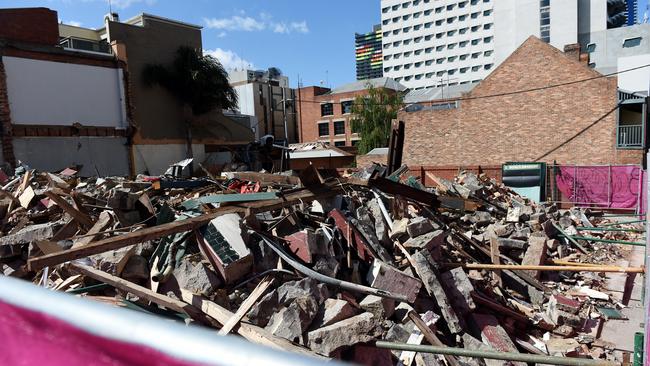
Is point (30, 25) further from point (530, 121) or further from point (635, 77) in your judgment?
point (635, 77)

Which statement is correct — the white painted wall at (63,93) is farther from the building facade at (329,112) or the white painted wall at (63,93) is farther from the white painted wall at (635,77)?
the building facade at (329,112)

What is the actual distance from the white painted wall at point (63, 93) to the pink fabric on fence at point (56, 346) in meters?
20.7

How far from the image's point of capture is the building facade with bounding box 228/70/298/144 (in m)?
48.2

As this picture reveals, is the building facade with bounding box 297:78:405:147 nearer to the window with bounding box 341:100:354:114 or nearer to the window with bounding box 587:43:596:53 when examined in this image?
the window with bounding box 341:100:354:114

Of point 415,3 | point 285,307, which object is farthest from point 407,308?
point 415,3

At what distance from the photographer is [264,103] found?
49.3 metres

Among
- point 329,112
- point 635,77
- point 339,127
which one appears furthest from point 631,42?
point 329,112

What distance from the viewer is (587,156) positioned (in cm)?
2319

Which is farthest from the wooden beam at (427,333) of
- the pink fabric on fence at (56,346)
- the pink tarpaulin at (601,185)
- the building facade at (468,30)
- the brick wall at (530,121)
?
the building facade at (468,30)

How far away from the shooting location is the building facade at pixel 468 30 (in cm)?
6706

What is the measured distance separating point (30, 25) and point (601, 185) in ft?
82.9

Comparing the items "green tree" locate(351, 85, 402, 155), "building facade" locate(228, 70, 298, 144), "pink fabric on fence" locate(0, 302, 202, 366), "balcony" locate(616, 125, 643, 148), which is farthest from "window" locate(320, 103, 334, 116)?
"pink fabric on fence" locate(0, 302, 202, 366)

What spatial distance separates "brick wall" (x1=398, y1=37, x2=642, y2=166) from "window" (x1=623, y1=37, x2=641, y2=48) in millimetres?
42079

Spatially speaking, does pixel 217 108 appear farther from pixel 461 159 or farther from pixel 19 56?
pixel 461 159
